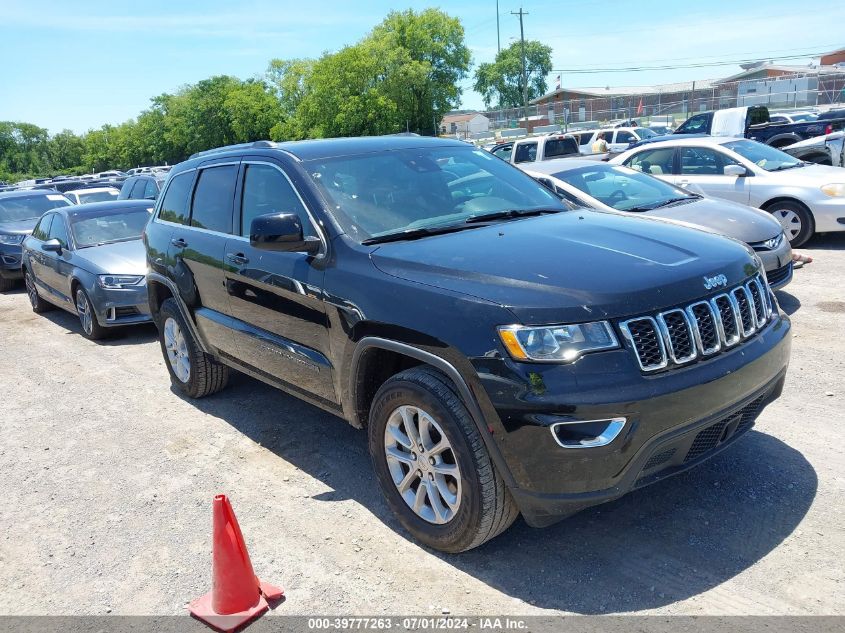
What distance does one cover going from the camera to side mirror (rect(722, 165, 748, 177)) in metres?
9.58

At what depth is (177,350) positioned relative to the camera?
610 cm

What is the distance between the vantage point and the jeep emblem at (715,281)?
3275 mm

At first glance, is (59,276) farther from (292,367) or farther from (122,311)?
(292,367)

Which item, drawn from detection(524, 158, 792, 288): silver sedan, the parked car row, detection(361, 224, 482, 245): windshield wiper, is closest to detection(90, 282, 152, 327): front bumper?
the parked car row

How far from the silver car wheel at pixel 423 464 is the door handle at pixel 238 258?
5.41 feet

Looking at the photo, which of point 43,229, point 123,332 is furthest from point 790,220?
point 43,229

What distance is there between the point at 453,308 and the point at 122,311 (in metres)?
6.38

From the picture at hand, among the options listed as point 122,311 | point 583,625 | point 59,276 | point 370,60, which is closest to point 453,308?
point 583,625

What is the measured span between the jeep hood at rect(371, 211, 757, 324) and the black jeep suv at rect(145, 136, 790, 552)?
10 mm

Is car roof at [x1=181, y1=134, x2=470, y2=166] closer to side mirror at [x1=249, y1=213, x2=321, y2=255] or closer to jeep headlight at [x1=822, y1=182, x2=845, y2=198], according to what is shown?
side mirror at [x1=249, y1=213, x2=321, y2=255]

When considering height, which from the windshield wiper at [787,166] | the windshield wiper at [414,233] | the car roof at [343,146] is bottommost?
the windshield wiper at [787,166]

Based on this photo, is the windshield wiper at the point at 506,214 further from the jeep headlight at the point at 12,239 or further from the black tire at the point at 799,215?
the jeep headlight at the point at 12,239

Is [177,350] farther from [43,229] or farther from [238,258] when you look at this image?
[43,229]

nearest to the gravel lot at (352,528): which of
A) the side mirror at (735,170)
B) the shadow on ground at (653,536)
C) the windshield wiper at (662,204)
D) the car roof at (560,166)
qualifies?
the shadow on ground at (653,536)
